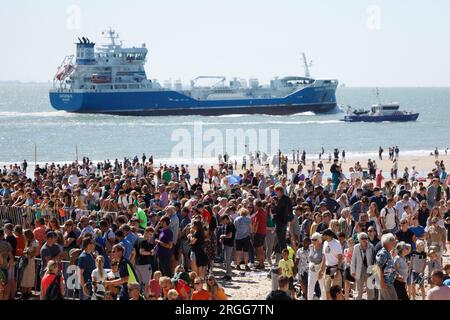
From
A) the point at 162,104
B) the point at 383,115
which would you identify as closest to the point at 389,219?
the point at 383,115

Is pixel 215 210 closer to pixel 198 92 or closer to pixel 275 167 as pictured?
pixel 275 167

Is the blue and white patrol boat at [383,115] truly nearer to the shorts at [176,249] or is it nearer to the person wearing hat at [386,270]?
the shorts at [176,249]

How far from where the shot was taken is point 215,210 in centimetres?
1319

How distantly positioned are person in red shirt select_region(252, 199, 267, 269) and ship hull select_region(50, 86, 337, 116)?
90.7m

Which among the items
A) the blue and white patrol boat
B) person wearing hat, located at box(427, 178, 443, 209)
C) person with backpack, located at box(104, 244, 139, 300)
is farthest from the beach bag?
the blue and white patrol boat

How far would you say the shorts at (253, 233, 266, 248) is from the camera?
496 inches

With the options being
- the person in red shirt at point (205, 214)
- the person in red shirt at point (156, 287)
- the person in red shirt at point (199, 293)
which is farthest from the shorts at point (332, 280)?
the person in red shirt at point (205, 214)

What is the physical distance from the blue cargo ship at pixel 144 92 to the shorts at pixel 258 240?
298 ft

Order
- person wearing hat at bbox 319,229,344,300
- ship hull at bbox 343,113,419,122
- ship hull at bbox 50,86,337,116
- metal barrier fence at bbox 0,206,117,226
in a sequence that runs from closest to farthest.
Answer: person wearing hat at bbox 319,229,344,300 < metal barrier fence at bbox 0,206,117,226 < ship hull at bbox 343,113,419,122 < ship hull at bbox 50,86,337,116

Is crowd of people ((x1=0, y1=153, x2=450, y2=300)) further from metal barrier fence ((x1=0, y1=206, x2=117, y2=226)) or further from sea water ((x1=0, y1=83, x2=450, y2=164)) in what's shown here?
sea water ((x1=0, y1=83, x2=450, y2=164))

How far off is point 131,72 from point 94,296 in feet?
323
